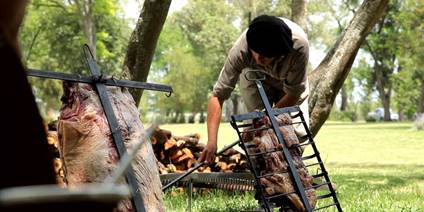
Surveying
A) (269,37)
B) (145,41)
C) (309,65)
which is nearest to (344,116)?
(309,65)

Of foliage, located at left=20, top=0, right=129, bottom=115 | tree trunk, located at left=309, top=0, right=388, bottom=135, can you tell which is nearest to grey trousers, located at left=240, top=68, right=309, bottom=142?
tree trunk, located at left=309, top=0, right=388, bottom=135

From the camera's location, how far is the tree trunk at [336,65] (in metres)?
7.63

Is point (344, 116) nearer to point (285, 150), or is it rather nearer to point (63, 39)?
point (63, 39)

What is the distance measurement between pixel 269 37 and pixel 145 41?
109 inches

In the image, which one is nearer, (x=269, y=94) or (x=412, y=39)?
(x=269, y=94)

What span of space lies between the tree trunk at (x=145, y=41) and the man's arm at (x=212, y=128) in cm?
214

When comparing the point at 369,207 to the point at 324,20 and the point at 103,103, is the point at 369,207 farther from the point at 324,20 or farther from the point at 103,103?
the point at 324,20

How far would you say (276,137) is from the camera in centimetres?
472

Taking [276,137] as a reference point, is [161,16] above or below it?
above

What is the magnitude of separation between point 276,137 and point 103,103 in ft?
5.84

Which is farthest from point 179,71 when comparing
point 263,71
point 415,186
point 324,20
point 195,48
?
point 263,71

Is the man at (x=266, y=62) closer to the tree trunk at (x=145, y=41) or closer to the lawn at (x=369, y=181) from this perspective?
the lawn at (x=369, y=181)

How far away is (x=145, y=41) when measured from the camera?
22.4 ft

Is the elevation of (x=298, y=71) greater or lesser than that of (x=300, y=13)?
lesser
